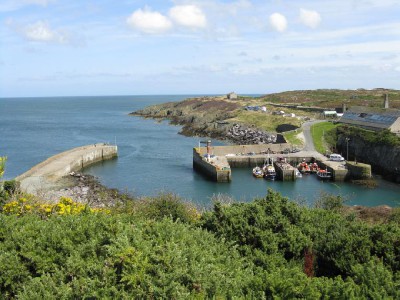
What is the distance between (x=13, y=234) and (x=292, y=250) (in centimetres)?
955

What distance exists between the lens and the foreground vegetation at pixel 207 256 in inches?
390

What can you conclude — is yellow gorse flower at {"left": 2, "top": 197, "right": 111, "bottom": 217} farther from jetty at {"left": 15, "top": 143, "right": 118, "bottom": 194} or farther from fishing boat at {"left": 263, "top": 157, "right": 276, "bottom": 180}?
fishing boat at {"left": 263, "top": 157, "right": 276, "bottom": 180}

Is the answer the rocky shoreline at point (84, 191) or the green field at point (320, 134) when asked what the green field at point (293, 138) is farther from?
the rocky shoreline at point (84, 191)

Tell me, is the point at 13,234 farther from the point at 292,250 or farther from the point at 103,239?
the point at 292,250

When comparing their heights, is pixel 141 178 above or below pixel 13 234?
below

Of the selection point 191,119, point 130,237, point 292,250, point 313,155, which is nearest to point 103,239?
point 130,237

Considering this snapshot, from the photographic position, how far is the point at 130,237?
1188 cm

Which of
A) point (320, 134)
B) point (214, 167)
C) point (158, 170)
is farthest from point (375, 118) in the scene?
point (158, 170)

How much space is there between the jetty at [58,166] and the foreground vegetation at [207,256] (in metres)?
22.7

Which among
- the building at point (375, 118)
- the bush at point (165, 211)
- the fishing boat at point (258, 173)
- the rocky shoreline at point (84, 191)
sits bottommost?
the rocky shoreline at point (84, 191)

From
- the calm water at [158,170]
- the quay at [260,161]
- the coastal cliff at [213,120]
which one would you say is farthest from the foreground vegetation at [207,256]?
the coastal cliff at [213,120]

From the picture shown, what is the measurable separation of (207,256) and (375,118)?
188 ft

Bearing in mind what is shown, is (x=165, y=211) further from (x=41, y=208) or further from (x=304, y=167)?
(x=304, y=167)

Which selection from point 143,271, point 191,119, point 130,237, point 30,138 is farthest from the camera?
point 191,119
